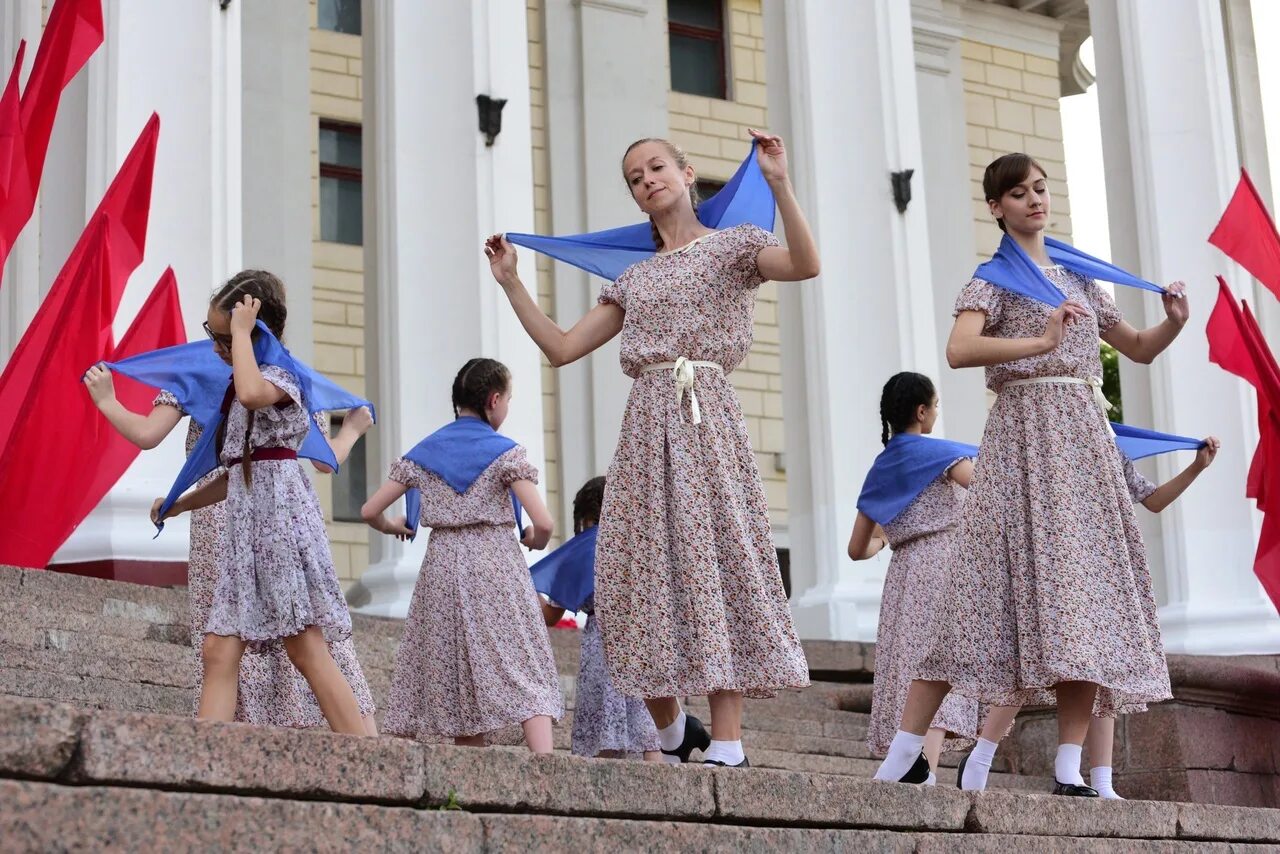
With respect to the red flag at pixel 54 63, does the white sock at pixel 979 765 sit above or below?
below

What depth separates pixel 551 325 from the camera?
5.58 meters

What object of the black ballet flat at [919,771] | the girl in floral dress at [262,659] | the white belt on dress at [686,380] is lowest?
the black ballet flat at [919,771]

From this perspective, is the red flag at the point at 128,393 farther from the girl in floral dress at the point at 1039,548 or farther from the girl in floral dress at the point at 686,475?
the girl in floral dress at the point at 1039,548

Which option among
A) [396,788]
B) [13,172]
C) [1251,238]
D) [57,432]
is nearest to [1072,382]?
[396,788]

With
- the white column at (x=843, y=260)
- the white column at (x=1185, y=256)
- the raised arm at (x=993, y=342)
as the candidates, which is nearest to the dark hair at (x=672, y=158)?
the raised arm at (x=993, y=342)

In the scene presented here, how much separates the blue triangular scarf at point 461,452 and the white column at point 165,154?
2621 millimetres

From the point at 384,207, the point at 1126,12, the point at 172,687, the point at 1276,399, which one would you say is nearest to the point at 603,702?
the point at 172,687

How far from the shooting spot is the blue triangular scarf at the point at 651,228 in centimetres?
600

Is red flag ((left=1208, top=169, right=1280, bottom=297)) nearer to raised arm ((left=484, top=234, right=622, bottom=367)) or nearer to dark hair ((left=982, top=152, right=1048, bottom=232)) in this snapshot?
dark hair ((left=982, top=152, right=1048, bottom=232))

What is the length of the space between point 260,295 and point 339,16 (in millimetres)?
13980

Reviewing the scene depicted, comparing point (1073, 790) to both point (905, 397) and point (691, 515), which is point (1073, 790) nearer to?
point (691, 515)

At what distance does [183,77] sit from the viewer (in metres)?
10.4

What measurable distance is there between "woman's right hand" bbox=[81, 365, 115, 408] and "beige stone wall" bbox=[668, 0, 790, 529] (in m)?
13.7

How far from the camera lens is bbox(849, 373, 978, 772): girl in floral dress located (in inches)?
291
